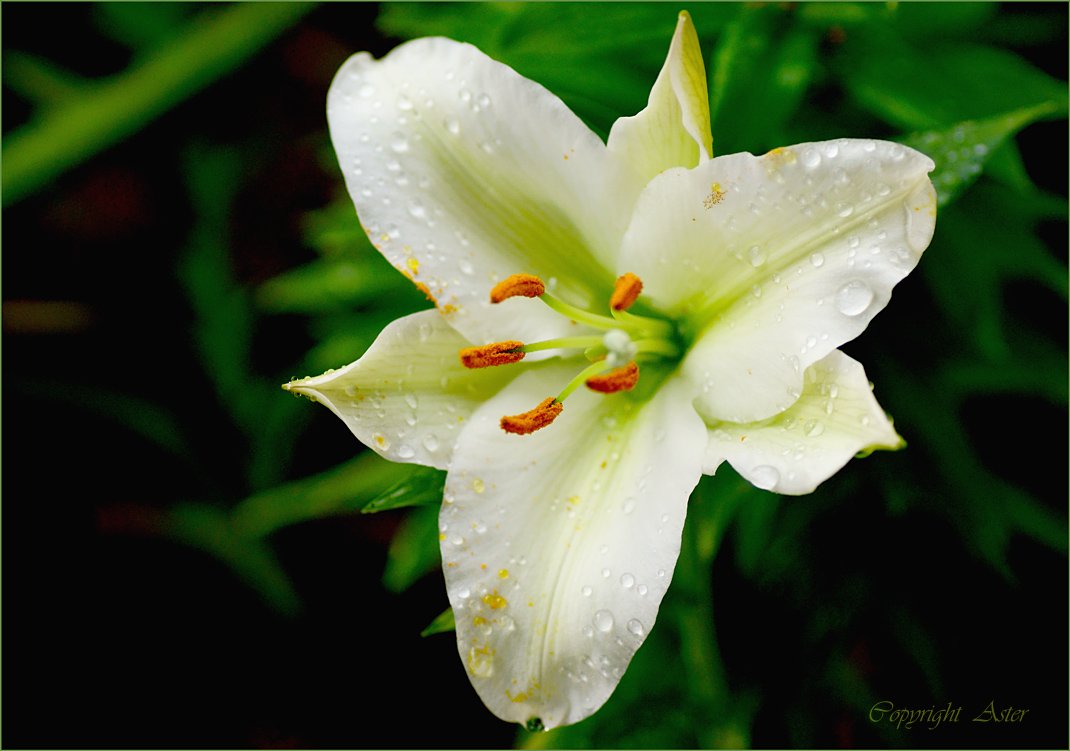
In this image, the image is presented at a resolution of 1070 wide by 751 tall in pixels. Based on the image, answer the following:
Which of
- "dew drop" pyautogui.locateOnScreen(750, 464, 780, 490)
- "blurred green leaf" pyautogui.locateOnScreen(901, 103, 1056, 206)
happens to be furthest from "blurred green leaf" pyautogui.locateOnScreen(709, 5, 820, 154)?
"dew drop" pyautogui.locateOnScreen(750, 464, 780, 490)

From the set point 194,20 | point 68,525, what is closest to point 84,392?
point 68,525

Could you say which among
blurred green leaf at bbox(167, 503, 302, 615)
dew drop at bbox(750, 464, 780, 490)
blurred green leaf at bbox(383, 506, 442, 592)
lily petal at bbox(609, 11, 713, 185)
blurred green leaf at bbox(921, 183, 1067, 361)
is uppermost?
lily petal at bbox(609, 11, 713, 185)

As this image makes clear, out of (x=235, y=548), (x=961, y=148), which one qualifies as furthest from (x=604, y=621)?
(x=235, y=548)

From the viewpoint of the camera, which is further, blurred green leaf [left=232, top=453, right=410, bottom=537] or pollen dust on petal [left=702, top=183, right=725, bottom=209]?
blurred green leaf [left=232, top=453, right=410, bottom=537]

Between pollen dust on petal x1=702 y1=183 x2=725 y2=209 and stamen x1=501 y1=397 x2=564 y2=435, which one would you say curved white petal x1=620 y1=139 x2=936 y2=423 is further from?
stamen x1=501 y1=397 x2=564 y2=435

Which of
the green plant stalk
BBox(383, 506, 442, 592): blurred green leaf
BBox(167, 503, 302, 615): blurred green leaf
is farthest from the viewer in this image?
BBox(167, 503, 302, 615): blurred green leaf

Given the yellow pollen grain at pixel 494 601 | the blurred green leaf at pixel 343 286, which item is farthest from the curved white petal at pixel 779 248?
the blurred green leaf at pixel 343 286

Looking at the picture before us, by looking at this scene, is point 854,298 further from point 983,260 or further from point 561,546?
point 983,260
